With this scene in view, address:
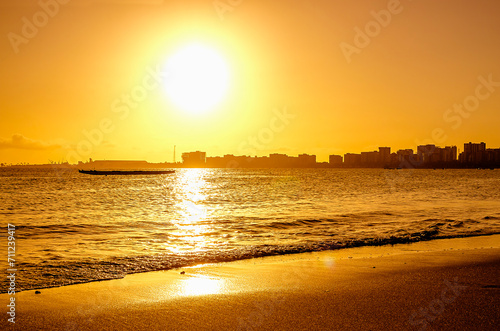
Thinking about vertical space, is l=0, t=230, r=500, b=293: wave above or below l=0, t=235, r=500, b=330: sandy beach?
below

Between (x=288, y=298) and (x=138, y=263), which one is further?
(x=138, y=263)

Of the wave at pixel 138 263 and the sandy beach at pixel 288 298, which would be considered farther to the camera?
the wave at pixel 138 263

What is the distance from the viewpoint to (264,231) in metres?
21.9

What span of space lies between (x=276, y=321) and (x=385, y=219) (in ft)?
71.9

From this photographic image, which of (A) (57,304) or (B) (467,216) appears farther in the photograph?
(B) (467,216)

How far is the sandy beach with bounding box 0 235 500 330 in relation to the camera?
22.7 feet

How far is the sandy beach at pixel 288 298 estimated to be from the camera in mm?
6926

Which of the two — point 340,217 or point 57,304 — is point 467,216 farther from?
point 57,304

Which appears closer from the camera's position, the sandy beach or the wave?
the sandy beach

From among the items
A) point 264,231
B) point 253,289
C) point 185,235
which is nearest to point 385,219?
point 264,231

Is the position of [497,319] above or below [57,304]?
above

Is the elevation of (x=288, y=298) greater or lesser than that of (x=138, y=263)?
greater

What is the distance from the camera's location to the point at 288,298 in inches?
333

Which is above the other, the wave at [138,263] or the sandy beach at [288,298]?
the sandy beach at [288,298]
